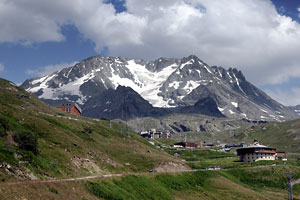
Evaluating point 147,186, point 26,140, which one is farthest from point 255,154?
point 26,140

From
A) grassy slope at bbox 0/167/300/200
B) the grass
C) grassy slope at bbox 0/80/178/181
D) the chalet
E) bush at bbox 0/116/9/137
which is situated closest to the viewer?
grassy slope at bbox 0/167/300/200

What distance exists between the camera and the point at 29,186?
172 feet

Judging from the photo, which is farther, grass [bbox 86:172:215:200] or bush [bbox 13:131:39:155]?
bush [bbox 13:131:39:155]

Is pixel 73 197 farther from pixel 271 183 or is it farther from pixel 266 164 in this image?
pixel 266 164

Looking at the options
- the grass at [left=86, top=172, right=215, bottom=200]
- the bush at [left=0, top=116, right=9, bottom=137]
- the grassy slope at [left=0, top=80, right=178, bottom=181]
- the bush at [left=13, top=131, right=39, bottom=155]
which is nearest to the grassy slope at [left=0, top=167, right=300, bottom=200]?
the grass at [left=86, top=172, right=215, bottom=200]

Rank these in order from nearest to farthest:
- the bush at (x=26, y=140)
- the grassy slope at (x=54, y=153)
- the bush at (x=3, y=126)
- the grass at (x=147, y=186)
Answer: the grassy slope at (x=54, y=153)
the grass at (x=147, y=186)
the bush at (x=26, y=140)
the bush at (x=3, y=126)

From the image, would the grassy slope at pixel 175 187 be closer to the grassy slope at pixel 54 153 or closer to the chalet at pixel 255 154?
the grassy slope at pixel 54 153

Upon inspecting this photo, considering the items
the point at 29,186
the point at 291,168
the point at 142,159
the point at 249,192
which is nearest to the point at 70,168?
the point at 29,186

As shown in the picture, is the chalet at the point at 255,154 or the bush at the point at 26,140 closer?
the bush at the point at 26,140

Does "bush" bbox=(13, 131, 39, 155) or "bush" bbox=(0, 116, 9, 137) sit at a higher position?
"bush" bbox=(0, 116, 9, 137)

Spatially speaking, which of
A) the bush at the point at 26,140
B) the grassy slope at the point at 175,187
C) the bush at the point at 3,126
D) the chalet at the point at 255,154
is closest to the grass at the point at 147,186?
the grassy slope at the point at 175,187

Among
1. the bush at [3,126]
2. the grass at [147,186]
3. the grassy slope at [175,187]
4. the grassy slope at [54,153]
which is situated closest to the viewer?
the grassy slope at [175,187]

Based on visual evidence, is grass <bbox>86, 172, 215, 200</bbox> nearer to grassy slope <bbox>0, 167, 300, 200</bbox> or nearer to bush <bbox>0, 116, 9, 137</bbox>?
grassy slope <bbox>0, 167, 300, 200</bbox>

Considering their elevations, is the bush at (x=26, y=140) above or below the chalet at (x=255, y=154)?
above
